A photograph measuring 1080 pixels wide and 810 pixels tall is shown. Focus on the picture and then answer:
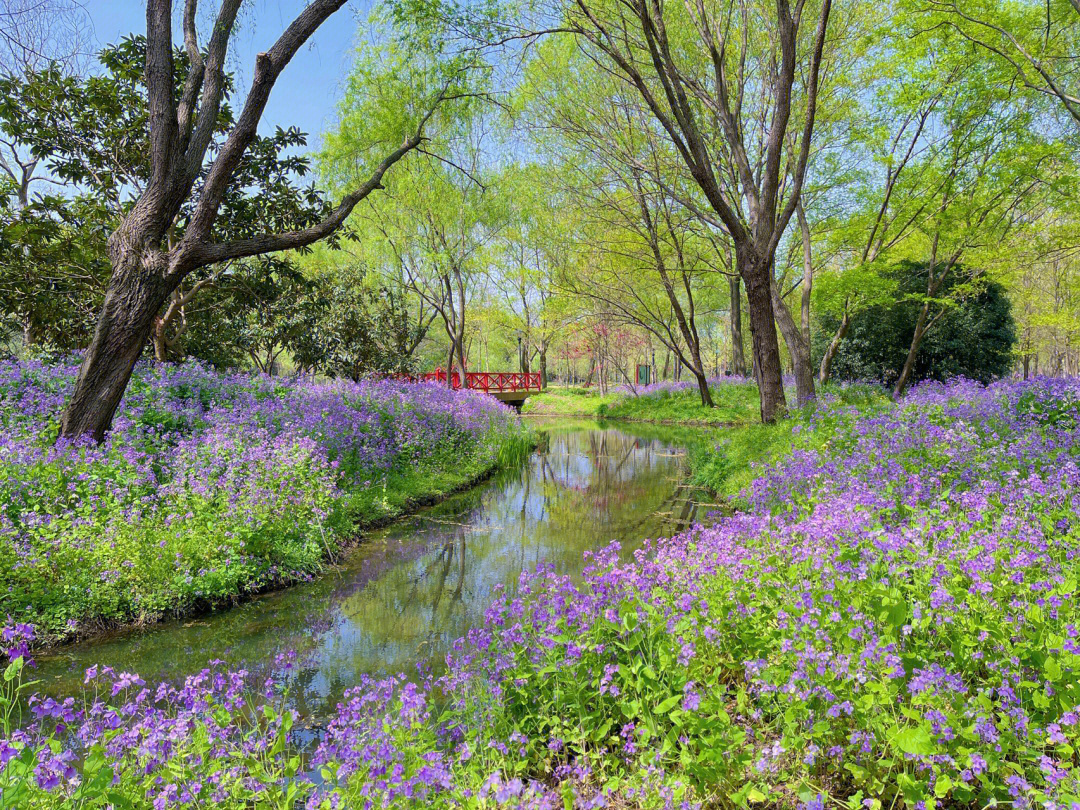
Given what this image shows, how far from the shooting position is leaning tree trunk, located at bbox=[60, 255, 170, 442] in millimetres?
6102

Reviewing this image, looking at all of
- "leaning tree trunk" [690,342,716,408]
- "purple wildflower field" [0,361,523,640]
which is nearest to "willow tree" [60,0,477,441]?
"purple wildflower field" [0,361,523,640]

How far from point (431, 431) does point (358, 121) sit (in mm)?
10972

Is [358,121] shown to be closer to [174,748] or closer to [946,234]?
[946,234]

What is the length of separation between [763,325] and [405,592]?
7.25 m

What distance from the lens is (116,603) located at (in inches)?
184

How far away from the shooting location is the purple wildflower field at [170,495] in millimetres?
4594

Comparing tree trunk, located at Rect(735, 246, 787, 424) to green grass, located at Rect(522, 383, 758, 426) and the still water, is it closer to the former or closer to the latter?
the still water

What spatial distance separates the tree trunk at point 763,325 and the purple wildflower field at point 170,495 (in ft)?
22.2

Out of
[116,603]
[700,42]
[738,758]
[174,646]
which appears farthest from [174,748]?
[700,42]

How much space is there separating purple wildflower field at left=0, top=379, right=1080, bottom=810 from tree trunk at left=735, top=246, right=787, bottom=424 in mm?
5863

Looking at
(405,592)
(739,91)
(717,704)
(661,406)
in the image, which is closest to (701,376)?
(661,406)

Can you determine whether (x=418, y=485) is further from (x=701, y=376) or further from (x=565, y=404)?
(x=565, y=404)

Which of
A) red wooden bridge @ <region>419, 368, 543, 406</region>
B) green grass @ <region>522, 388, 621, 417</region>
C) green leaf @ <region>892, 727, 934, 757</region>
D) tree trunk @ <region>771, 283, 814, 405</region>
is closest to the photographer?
green leaf @ <region>892, 727, 934, 757</region>

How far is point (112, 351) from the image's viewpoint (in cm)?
613
